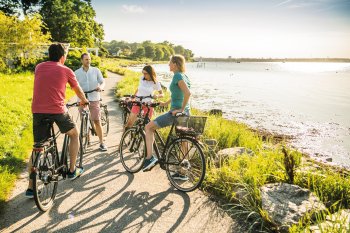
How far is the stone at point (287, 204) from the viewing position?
11.8 feet

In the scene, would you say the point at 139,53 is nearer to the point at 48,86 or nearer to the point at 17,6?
the point at 17,6

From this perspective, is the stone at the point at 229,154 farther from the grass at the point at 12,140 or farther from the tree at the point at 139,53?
the tree at the point at 139,53

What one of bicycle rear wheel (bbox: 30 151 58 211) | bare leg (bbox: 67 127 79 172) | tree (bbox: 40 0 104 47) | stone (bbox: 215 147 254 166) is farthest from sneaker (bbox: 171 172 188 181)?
tree (bbox: 40 0 104 47)

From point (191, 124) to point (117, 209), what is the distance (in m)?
1.84

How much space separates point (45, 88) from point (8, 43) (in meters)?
22.0

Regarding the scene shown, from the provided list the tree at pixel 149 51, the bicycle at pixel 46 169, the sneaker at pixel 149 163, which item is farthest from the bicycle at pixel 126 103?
the tree at pixel 149 51

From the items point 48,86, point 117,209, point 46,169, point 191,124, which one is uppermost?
point 48,86

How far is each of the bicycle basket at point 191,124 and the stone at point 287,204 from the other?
140cm

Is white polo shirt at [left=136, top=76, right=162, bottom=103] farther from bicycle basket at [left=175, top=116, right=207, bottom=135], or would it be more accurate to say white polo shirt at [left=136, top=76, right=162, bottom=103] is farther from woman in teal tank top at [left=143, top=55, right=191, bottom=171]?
bicycle basket at [left=175, top=116, right=207, bottom=135]

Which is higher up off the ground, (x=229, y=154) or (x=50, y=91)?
(x=50, y=91)

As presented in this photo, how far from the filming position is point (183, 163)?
4.79m

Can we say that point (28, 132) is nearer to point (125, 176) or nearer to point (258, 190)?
point (125, 176)

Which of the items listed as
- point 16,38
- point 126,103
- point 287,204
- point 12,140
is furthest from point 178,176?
point 16,38

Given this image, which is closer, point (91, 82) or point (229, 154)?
point (229, 154)
